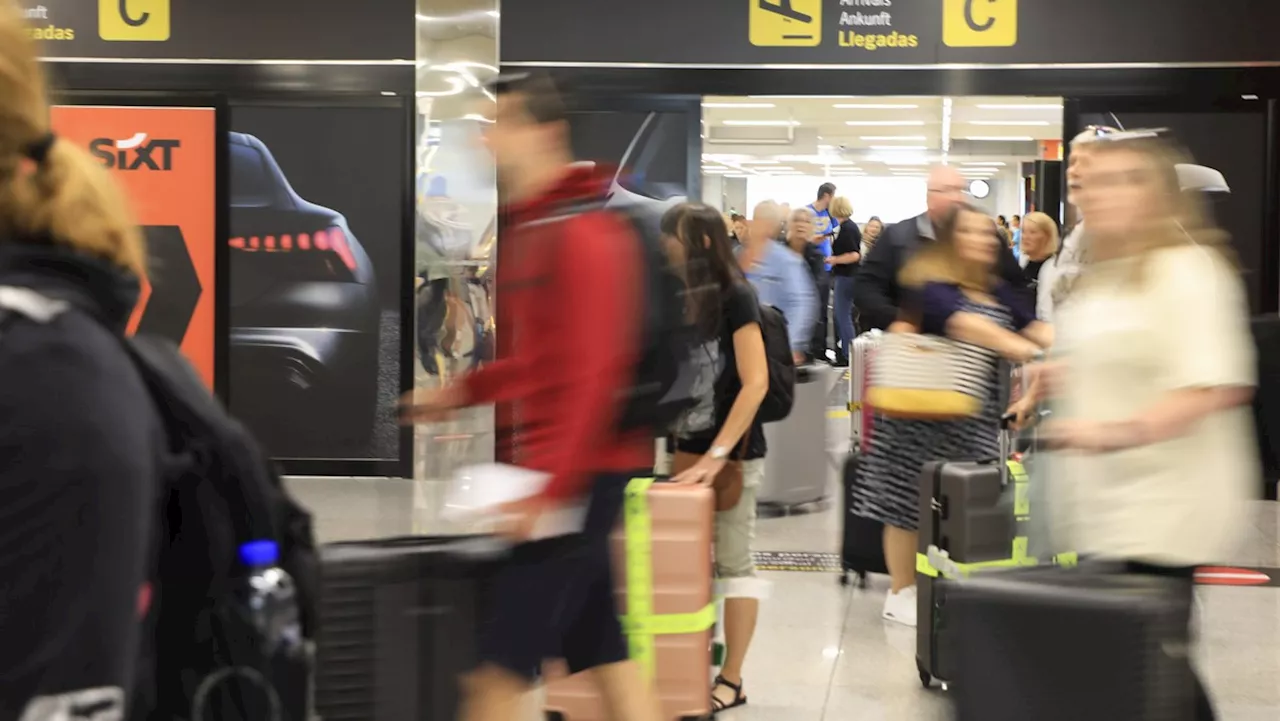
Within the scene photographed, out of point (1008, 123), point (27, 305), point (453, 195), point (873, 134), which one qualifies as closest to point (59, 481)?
point (27, 305)

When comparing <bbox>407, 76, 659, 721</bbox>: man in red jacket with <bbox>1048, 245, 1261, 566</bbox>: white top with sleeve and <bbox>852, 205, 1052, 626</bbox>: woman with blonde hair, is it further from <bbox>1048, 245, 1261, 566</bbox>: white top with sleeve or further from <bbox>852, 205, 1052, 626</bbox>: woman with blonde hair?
<bbox>852, 205, 1052, 626</bbox>: woman with blonde hair

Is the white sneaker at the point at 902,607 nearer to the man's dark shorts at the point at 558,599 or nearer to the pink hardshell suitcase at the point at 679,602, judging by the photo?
the pink hardshell suitcase at the point at 679,602

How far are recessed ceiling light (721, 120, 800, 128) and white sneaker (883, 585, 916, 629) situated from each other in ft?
49.8

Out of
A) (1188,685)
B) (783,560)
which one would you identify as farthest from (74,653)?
(783,560)

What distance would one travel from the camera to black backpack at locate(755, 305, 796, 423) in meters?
4.27

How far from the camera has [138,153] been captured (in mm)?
8945

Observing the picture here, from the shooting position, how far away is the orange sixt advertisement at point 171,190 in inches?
350

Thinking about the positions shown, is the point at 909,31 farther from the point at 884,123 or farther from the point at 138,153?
the point at 884,123

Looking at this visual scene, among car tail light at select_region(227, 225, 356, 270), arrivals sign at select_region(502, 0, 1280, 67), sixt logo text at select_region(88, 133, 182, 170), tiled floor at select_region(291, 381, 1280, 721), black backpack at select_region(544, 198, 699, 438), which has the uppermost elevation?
arrivals sign at select_region(502, 0, 1280, 67)

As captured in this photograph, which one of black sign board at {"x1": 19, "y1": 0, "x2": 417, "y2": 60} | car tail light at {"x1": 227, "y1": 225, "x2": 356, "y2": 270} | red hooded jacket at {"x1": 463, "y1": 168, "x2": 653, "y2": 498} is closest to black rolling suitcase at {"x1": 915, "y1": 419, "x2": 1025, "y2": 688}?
red hooded jacket at {"x1": 463, "y1": 168, "x2": 653, "y2": 498}

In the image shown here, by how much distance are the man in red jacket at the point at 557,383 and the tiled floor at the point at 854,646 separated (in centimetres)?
167

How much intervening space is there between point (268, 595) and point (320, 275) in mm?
7606

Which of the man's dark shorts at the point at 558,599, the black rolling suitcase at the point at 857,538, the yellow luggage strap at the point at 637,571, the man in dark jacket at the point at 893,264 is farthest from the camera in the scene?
the black rolling suitcase at the point at 857,538

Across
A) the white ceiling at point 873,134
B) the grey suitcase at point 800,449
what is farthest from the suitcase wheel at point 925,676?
the white ceiling at point 873,134
